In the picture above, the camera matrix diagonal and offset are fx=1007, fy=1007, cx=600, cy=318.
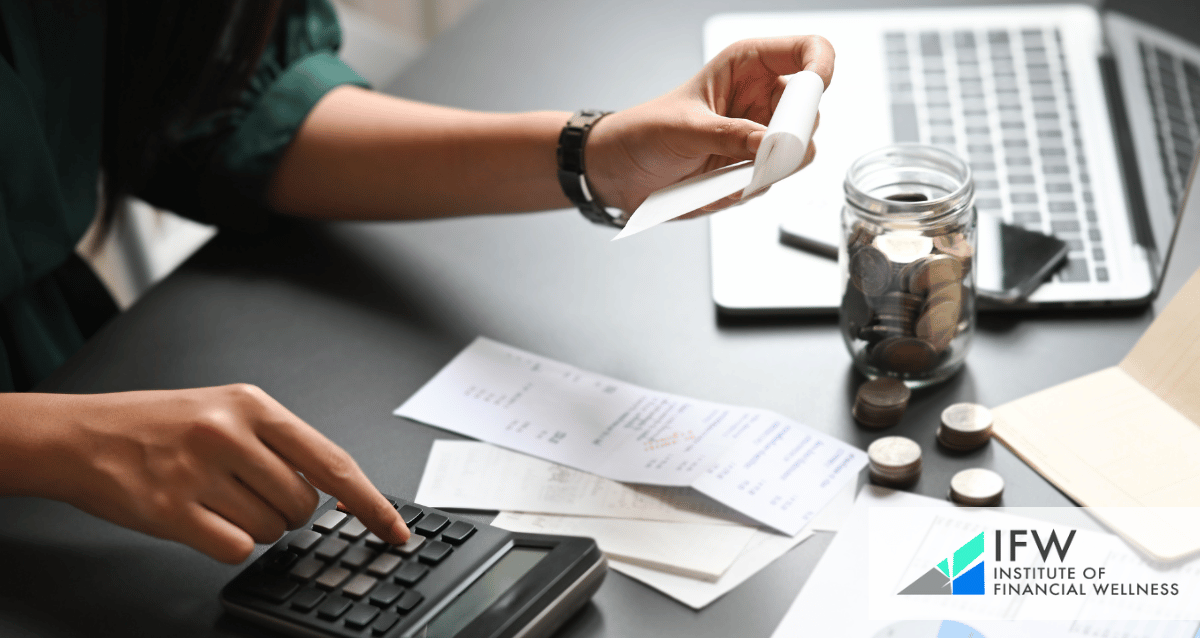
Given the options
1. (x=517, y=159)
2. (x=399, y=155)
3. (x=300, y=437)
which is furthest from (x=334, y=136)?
(x=300, y=437)

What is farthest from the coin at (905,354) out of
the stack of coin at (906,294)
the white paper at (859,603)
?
the white paper at (859,603)

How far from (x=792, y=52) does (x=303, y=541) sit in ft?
1.50

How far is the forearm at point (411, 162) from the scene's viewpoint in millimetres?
832

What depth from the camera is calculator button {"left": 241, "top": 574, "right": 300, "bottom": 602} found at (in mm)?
530

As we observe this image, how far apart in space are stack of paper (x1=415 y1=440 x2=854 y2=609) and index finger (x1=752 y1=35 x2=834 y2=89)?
29 centimetres

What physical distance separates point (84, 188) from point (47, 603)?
479mm

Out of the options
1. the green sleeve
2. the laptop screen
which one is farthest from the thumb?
the laptop screen

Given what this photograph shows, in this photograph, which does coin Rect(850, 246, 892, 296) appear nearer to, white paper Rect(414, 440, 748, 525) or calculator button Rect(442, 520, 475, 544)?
white paper Rect(414, 440, 748, 525)

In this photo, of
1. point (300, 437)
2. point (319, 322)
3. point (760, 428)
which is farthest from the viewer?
point (319, 322)

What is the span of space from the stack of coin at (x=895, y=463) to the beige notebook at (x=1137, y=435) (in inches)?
2.8

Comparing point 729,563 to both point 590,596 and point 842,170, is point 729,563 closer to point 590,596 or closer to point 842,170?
point 590,596

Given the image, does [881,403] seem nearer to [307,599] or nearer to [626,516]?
[626,516]

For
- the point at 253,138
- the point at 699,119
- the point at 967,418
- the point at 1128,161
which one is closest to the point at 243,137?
the point at 253,138

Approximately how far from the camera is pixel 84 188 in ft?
3.05
